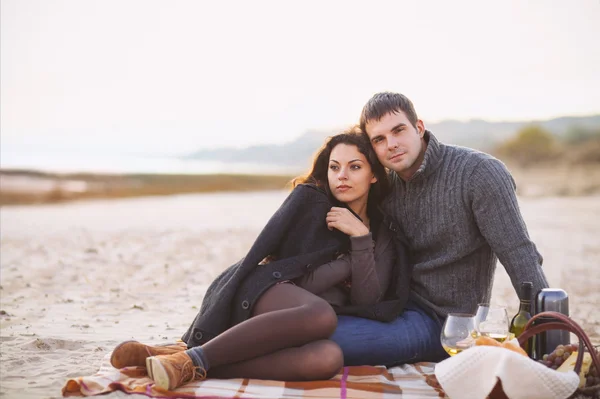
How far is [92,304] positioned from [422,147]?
12.9 ft

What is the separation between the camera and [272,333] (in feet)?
12.2

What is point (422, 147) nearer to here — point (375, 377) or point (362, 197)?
point (362, 197)

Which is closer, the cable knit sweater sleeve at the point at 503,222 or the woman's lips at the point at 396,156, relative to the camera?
the cable knit sweater sleeve at the point at 503,222

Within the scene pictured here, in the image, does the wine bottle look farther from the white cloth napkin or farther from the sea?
the sea

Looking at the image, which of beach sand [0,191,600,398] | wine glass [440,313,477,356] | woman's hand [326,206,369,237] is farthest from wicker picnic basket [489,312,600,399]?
beach sand [0,191,600,398]

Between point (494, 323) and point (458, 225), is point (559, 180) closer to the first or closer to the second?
point (458, 225)

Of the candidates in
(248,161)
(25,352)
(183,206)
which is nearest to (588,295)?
(25,352)

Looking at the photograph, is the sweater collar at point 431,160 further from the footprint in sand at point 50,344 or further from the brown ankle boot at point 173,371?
the footprint in sand at point 50,344

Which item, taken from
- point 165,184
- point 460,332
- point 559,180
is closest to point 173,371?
point 460,332

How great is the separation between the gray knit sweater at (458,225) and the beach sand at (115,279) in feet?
5.68

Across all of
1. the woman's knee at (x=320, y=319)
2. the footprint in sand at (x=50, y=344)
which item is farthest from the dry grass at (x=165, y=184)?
the woman's knee at (x=320, y=319)

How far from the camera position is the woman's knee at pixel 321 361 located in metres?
3.77

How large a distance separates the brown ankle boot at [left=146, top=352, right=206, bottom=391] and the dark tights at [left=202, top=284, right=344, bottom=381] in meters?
0.11

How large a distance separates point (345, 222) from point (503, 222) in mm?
1003
